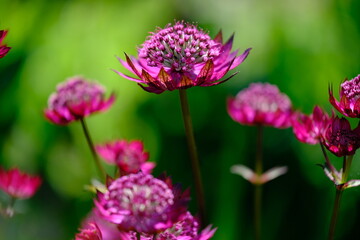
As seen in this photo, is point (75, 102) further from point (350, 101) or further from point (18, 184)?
point (350, 101)

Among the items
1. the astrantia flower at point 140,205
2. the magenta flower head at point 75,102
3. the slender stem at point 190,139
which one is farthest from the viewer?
the magenta flower head at point 75,102

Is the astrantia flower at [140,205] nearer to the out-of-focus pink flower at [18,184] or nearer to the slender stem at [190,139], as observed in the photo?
the slender stem at [190,139]

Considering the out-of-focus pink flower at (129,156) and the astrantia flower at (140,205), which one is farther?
the out-of-focus pink flower at (129,156)

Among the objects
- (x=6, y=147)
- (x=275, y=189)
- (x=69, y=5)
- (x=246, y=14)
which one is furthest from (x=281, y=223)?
(x=69, y=5)

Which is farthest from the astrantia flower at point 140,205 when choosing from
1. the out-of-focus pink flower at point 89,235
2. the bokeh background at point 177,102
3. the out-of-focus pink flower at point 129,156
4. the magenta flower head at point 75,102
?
the bokeh background at point 177,102

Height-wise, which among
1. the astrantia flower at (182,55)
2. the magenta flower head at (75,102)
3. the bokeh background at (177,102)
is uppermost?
the astrantia flower at (182,55)

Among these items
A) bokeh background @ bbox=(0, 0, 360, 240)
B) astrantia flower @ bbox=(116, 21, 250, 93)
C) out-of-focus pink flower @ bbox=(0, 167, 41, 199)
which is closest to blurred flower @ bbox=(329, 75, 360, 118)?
astrantia flower @ bbox=(116, 21, 250, 93)

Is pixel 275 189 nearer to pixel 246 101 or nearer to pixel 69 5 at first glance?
pixel 246 101
